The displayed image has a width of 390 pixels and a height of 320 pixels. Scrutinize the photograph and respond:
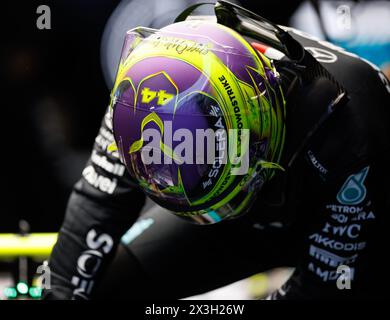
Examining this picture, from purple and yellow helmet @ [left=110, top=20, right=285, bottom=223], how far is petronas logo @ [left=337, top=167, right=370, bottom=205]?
0.15m

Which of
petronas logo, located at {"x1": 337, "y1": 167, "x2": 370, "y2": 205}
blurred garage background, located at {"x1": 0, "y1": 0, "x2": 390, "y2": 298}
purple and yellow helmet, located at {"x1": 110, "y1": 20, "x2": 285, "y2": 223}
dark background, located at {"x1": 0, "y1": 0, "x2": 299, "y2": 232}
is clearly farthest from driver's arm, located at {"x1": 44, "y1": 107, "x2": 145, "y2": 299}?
dark background, located at {"x1": 0, "y1": 0, "x2": 299, "y2": 232}

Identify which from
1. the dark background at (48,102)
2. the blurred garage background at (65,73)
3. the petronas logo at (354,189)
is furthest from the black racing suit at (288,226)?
the dark background at (48,102)

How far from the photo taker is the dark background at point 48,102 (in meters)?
2.93

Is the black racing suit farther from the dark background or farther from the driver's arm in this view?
the dark background

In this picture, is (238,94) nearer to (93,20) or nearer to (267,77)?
(267,77)

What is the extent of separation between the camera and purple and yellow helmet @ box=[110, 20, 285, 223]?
164 centimetres

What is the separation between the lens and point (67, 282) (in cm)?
206

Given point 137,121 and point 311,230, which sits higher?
point 137,121

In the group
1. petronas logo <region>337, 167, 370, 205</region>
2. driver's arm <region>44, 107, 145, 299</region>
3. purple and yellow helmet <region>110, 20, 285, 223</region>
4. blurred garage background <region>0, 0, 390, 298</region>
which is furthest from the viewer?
blurred garage background <region>0, 0, 390, 298</region>

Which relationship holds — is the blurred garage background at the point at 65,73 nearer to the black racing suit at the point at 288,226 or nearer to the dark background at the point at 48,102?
the dark background at the point at 48,102

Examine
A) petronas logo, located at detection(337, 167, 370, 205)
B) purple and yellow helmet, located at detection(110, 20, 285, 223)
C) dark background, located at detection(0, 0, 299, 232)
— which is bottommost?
dark background, located at detection(0, 0, 299, 232)

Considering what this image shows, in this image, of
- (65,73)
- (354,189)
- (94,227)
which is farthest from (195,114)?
(65,73)
